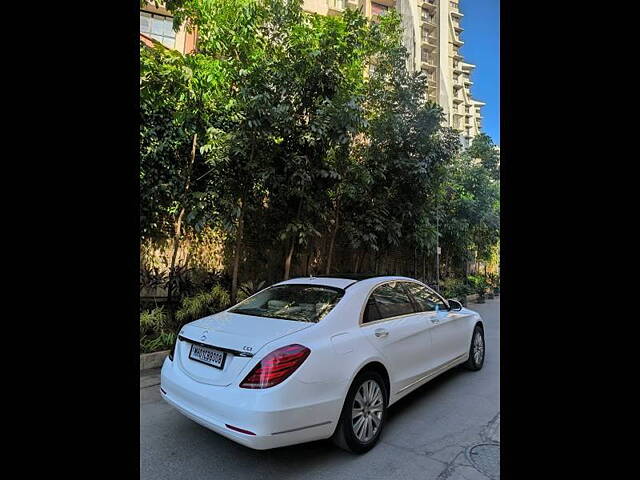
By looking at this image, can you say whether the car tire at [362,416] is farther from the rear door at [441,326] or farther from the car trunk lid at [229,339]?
the rear door at [441,326]

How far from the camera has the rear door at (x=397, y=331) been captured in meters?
3.20

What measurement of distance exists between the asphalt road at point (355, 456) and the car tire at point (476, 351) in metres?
0.99

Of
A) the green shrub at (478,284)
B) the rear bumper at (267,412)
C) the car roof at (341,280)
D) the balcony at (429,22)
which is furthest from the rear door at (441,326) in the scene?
the balcony at (429,22)

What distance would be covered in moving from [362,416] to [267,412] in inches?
34.6

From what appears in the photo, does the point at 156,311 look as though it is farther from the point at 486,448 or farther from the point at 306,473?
the point at 486,448

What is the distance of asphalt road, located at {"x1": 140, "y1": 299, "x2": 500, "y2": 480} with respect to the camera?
2627 mm

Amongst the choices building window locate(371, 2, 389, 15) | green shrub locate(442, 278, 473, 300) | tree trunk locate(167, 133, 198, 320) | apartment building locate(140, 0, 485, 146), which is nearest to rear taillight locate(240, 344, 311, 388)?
tree trunk locate(167, 133, 198, 320)

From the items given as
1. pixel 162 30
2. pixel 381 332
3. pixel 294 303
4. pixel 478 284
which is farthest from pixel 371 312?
pixel 478 284

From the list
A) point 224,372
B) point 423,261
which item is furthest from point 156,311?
point 423,261

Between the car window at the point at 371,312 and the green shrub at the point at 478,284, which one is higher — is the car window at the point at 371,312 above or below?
above

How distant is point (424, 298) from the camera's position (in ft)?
13.6

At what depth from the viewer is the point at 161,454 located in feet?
9.32
